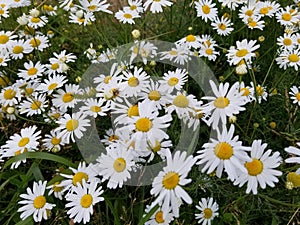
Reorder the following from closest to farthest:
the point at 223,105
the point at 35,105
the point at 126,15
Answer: the point at 223,105 < the point at 35,105 < the point at 126,15

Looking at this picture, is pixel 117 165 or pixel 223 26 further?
pixel 223 26

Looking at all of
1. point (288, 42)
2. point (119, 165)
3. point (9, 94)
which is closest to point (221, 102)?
point (119, 165)

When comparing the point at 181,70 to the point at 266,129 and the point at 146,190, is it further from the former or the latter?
the point at 146,190

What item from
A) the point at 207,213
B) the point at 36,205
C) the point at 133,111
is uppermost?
the point at 133,111

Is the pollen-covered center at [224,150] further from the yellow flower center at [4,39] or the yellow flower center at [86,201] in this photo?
the yellow flower center at [4,39]

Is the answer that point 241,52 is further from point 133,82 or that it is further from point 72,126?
point 72,126

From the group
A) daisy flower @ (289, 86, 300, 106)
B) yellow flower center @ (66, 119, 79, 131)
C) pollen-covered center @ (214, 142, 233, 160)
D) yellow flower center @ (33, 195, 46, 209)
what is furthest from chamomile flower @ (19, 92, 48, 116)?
daisy flower @ (289, 86, 300, 106)

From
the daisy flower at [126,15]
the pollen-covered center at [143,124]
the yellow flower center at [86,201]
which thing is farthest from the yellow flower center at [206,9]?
the yellow flower center at [86,201]
